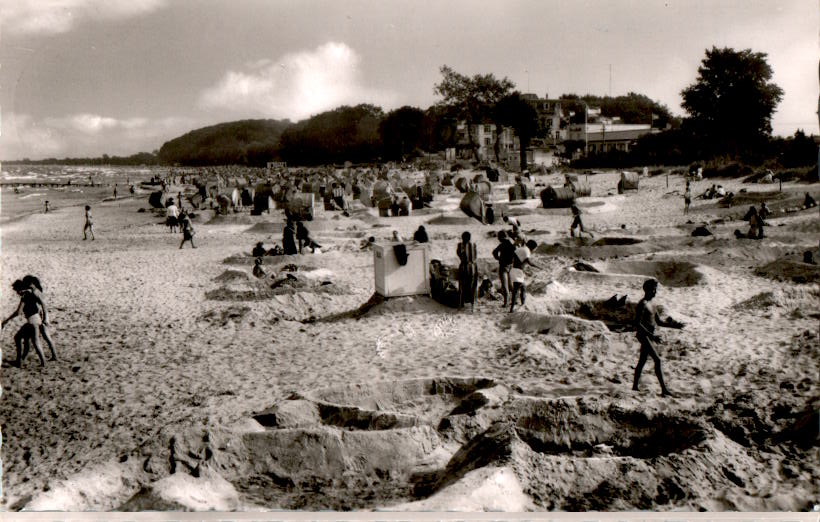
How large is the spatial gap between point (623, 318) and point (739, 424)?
18.8 ft

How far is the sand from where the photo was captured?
633 centimetres

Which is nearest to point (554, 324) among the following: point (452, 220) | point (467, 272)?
point (467, 272)

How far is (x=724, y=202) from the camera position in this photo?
2884cm

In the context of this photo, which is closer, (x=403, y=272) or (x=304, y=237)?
(x=403, y=272)

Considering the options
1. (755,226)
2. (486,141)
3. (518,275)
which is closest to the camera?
(518,275)

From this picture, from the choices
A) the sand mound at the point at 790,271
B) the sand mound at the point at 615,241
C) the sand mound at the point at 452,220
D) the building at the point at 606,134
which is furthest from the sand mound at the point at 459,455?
the building at the point at 606,134

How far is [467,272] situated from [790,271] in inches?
292

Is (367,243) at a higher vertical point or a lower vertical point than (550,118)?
lower

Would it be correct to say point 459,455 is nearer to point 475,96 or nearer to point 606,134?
point 475,96

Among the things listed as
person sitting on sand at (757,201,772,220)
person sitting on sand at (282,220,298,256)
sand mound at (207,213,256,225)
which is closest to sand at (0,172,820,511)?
person sitting on sand at (282,220,298,256)

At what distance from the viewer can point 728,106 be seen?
4066 centimetres

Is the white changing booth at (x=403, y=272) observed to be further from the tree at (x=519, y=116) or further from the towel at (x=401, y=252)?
the tree at (x=519, y=116)

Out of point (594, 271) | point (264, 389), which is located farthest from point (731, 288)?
point (264, 389)

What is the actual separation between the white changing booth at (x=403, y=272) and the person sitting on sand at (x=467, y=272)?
701 mm
